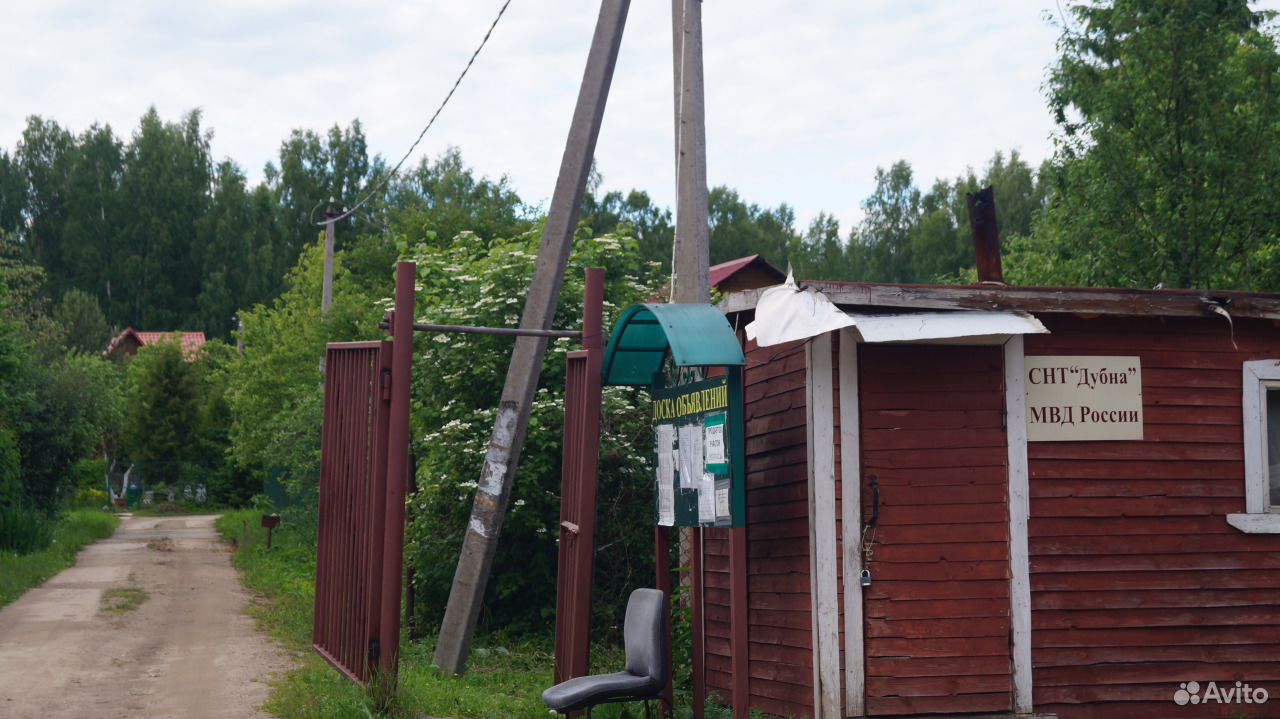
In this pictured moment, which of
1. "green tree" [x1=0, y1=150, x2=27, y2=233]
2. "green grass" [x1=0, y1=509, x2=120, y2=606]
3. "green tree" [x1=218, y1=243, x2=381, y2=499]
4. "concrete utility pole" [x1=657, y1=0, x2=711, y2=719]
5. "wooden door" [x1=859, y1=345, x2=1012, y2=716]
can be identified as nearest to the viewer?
"wooden door" [x1=859, y1=345, x2=1012, y2=716]

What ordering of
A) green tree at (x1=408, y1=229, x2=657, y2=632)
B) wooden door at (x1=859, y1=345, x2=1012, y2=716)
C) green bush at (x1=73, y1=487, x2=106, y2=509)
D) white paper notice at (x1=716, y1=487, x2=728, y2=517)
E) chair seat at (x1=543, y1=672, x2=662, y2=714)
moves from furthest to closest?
green bush at (x1=73, y1=487, x2=106, y2=509), green tree at (x1=408, y1=229, x2=657, y2=632), wooden door at (x1=859, y1=345, x2=1012, y2=716), white paper notice at (x1=716, y1=487, x2=728, y2=517), chair seat at (x1=543, y1=672, x2=662, y2=714)

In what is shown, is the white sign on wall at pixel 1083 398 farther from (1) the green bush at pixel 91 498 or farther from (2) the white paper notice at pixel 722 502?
(1) the green bush at pixel 91 498

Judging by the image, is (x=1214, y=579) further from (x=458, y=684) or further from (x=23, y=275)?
(x=23, y=275)

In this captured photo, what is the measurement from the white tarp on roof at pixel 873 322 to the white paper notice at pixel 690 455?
68 cm

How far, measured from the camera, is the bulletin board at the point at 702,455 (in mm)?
6914

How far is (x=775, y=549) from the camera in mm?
8227

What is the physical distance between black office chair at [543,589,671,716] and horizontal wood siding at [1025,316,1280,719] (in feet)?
8.07

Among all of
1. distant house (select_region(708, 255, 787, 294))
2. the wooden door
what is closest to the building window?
the wooden door

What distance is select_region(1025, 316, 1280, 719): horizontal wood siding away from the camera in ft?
25.8

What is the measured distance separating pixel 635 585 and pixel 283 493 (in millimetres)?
19193

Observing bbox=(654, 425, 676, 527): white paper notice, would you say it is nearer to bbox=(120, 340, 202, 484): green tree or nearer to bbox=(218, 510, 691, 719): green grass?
bbox=(218, 510, 691, 719): green grass

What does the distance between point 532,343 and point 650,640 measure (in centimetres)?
324

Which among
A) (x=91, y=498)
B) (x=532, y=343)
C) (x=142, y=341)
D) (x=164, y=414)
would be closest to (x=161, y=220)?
(x=142, y=341)

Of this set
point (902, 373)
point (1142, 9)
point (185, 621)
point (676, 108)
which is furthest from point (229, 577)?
point (1142, 9)
